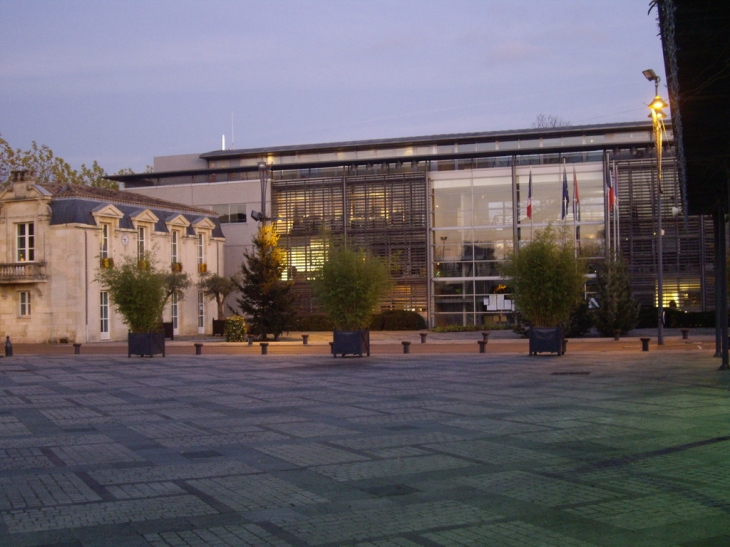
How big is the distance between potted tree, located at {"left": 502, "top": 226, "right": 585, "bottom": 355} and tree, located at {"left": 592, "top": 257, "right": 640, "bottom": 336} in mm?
9058

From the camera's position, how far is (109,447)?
35.3 ft

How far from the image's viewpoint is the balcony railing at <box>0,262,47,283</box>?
41.3 m

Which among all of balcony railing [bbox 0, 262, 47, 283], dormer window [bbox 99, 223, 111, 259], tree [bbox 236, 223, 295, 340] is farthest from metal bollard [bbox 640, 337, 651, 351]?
balcony railing [bbox 0, 262, 47, 283]

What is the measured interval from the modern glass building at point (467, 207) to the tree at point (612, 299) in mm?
10229

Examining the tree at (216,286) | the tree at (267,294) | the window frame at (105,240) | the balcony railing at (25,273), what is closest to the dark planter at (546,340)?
the tree at (267,294)

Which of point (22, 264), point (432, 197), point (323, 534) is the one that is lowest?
point (323, 534)

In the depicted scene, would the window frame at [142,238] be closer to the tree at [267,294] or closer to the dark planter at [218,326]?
the dark planter at [218,326]

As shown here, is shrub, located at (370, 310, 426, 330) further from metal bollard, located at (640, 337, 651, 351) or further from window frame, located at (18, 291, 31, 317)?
metal bollard, located at (640, 337, 651, 351)

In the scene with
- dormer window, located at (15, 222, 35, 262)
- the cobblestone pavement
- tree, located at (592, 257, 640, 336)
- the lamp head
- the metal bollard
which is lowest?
the cobblestone pavement

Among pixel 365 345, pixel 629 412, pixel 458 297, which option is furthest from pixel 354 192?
pixel 629 412

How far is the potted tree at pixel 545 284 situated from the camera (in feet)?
89.0

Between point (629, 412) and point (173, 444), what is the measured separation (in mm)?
7409

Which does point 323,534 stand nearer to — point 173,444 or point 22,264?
point 173,444

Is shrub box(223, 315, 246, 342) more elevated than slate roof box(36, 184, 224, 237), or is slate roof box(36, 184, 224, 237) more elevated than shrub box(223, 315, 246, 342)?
slate roof box(36, 184, 224, 237)
